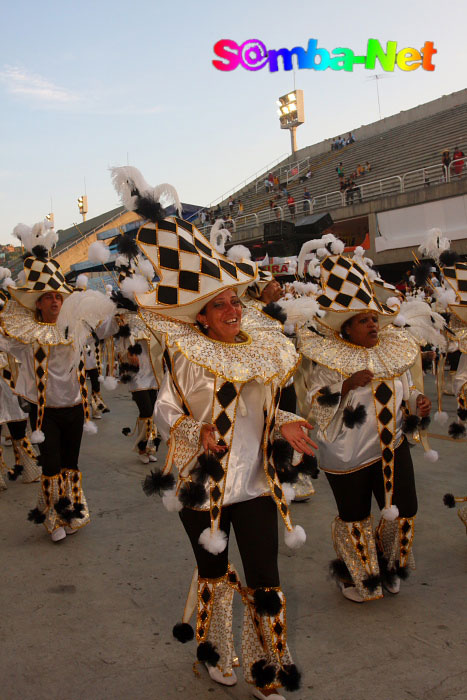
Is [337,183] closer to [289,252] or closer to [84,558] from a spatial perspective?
[289,252]

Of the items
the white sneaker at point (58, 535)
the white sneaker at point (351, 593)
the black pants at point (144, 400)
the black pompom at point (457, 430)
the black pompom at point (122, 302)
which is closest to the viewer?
the black pompom at point (122, 302)

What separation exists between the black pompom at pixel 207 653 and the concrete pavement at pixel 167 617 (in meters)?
0.13

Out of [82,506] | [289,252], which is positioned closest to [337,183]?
[289,252]

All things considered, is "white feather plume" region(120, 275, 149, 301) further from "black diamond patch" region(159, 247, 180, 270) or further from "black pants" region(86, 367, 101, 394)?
"black pants" region(86, 367, 101, 394)

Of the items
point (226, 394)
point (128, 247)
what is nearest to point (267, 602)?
point (226, 394)

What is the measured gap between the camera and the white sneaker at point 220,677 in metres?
2.83

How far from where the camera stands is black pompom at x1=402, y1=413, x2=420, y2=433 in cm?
368

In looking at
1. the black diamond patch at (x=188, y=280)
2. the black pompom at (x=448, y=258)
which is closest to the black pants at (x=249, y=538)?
the black diamond patch at (x=188, y=280)

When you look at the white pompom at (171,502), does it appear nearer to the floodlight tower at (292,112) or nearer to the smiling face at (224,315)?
the smiling face at (224,315)

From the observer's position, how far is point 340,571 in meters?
3.72

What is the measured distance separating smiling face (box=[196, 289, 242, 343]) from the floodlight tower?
4299 centimetres

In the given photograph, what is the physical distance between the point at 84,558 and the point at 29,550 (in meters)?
0.50

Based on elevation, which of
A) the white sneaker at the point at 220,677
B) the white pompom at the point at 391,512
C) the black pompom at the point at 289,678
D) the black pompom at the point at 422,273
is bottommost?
the white sneaker at the point at 220,677

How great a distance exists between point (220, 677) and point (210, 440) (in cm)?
119
